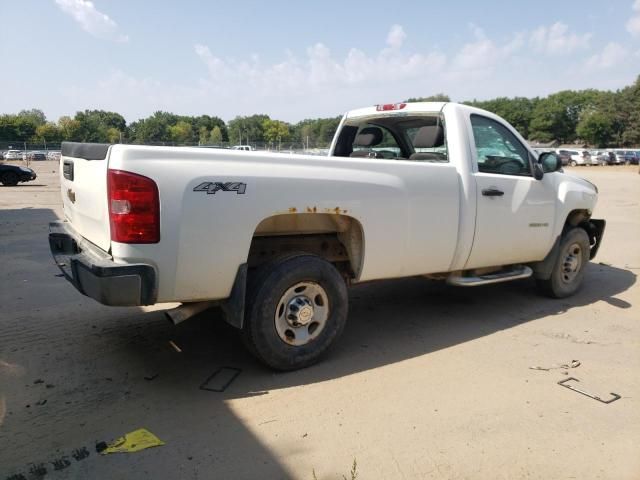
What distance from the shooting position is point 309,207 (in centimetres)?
363

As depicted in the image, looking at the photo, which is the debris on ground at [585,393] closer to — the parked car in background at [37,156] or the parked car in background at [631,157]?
the parked car in background at [37,156]

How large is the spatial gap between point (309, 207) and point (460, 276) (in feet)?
6.59

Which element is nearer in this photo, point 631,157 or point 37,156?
point 37,156

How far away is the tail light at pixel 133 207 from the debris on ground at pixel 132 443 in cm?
114

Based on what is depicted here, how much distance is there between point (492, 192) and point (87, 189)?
11.3ft

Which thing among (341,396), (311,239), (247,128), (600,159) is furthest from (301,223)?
(247,128)

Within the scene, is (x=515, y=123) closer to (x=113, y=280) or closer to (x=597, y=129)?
(x=597, y=129)

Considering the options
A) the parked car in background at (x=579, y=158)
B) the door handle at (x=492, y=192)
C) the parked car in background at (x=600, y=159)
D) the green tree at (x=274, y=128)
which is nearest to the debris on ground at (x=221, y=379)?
the door handle at (x=492, y=192)

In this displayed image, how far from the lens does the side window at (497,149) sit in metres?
4.89

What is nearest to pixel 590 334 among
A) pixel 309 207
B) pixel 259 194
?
pixel 309 207

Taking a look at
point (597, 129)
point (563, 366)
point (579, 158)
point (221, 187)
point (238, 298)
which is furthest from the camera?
point (597, 129)

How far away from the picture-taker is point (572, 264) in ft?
19.6

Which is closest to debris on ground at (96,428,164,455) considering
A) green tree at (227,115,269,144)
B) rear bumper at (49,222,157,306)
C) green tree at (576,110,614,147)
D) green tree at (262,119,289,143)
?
rear bumper at (49,222,157,306)

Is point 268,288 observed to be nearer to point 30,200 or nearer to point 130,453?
point 130,453
